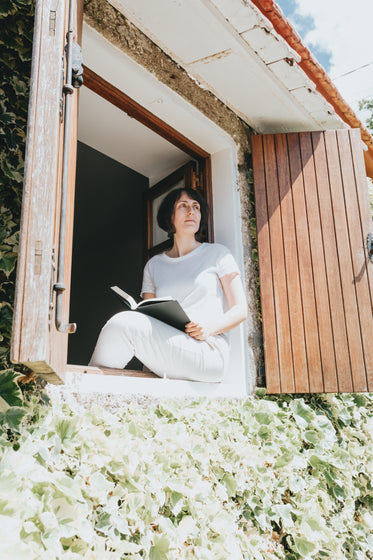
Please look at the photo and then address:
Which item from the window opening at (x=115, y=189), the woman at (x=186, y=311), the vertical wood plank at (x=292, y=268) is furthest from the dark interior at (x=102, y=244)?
the vertical wood plank at (x=292, y=268)

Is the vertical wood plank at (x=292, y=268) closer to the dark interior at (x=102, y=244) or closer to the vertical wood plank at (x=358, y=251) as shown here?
the vertical wood plank at (x=358, y=251)

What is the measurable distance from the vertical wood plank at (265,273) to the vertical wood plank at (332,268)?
419 mm

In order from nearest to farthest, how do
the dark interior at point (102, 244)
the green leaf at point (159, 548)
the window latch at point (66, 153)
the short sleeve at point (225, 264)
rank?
the window latch at point (66, 153) < the green leaf at point (159, 548) < the short sleeve at point (225, 264) < the dark interior at point (102, 244)

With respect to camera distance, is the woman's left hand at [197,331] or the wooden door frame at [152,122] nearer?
the woman's left hand at [197,331]

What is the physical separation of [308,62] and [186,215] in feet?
5.31

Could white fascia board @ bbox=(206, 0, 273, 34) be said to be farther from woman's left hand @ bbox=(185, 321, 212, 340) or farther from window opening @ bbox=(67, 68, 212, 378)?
woman's left hand @ bbox=(185, 321, 212, 340)

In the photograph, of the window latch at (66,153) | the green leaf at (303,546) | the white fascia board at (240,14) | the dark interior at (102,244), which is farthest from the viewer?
the dark interior at (102,244)

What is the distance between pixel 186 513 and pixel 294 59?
293 centimetres

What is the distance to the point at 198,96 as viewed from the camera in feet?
11.5

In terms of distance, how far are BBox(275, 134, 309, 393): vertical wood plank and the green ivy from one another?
6.69 feet

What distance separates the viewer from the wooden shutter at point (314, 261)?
3242 millimetres

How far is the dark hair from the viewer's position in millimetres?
3590

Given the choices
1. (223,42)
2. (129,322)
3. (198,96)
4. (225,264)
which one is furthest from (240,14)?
(129,322)

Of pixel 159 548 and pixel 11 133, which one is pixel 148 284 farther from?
pixel 159 548
